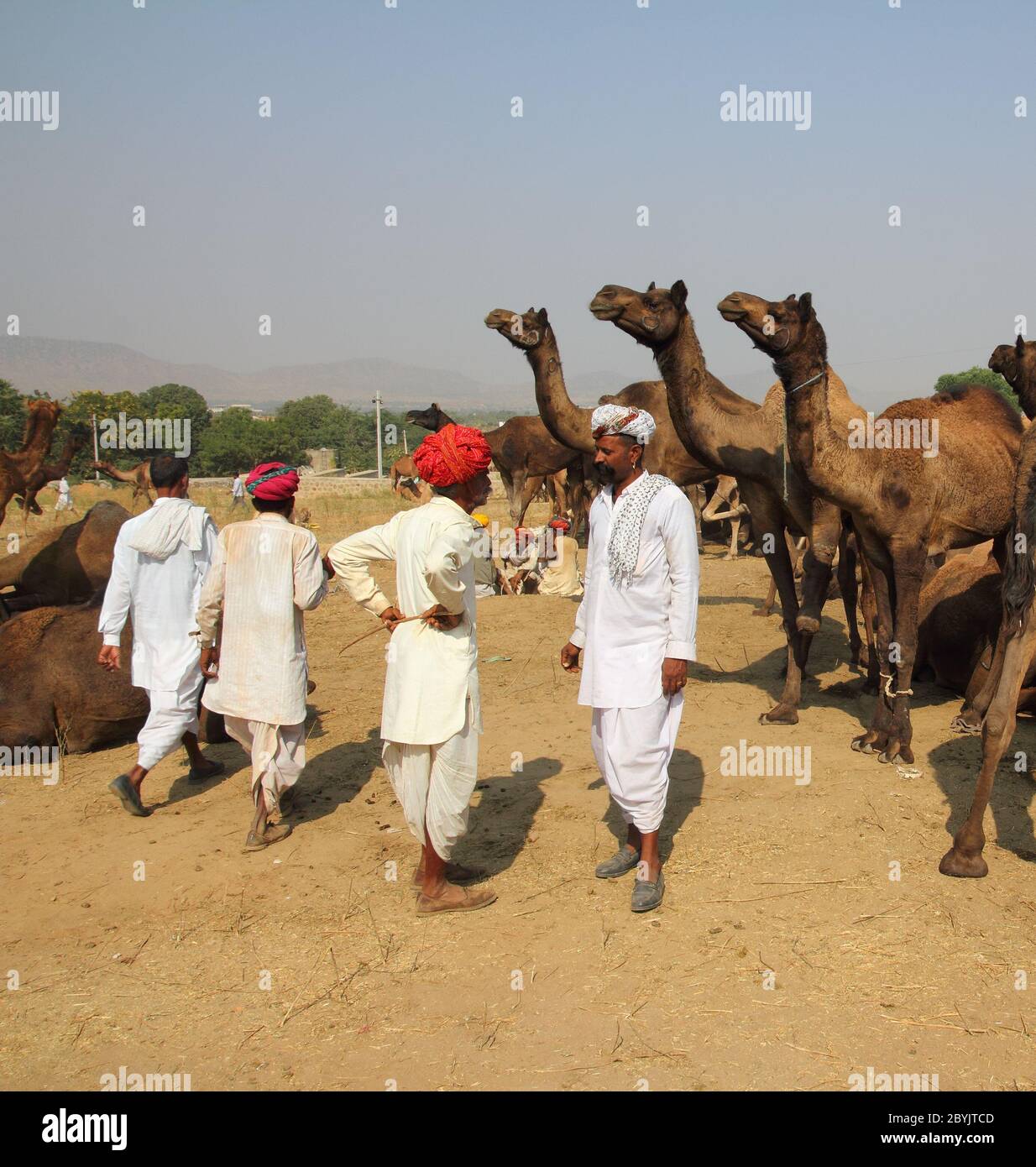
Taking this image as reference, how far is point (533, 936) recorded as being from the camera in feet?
14.6

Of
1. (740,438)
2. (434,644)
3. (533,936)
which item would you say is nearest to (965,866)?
(533,936)

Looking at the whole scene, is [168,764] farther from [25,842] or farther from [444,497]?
[444,497]

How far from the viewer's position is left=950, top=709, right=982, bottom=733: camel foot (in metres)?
7.05

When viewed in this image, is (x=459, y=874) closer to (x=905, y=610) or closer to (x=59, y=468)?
(x=905, y=610)

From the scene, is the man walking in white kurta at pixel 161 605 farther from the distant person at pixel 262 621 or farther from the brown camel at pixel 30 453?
the brown camel at pixel 30 453

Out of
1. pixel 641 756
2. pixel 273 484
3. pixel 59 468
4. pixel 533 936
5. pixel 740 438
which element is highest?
pixel 59 468

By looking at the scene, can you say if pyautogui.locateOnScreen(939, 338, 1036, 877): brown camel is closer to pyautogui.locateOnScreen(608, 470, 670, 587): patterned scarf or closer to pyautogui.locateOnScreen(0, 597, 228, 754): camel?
pyautogui.locateOnScreen(608, 470, 670, 587): patterned scarf

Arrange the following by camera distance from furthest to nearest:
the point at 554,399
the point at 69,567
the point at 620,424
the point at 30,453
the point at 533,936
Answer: the point at 30,453
the point at 554,399
the point at 69,567
the point at 620,424
the point at 533,936

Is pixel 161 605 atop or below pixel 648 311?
below

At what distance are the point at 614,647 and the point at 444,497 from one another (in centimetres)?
102

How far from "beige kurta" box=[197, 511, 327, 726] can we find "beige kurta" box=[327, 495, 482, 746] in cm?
94

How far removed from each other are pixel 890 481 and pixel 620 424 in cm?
290

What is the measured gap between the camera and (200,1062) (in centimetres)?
362
